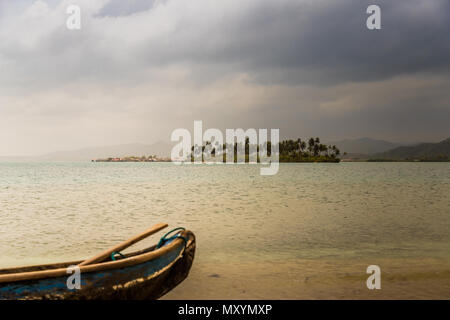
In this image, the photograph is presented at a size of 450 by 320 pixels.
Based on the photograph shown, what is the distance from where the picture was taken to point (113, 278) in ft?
18.2

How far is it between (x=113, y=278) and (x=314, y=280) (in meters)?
4.73

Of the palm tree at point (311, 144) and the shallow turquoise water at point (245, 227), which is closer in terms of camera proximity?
the shallow turquoise water at point (245, 227)

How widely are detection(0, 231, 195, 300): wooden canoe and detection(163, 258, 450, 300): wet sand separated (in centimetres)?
82

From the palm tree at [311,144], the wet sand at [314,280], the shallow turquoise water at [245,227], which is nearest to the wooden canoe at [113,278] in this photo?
the wet sand at [314,280]

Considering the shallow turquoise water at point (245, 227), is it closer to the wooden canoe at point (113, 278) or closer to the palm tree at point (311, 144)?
the wooden canoe at point (113, 278)

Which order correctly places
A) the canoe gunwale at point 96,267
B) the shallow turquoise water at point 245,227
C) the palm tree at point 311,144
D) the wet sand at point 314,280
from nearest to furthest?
the canoe gunwale at point 96,267
the wet sand at point 314,280
the shallow turquoise water at point 245,227
the palm tree at point 311,144

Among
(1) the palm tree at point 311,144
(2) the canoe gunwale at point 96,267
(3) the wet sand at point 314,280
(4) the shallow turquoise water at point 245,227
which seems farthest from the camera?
(1) the palm tree at point 311,144

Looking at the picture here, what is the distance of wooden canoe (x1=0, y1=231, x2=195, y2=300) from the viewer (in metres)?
4.95

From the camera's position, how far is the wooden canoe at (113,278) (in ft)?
16.2

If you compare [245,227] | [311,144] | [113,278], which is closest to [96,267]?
[113,278]

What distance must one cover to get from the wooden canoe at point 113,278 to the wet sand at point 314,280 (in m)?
0.82

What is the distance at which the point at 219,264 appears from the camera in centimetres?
977
